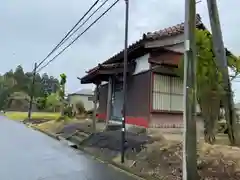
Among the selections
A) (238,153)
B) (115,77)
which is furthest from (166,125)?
(238,153)

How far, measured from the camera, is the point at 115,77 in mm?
20547

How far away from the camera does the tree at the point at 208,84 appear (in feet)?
35.2

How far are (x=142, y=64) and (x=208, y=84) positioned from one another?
6.76m

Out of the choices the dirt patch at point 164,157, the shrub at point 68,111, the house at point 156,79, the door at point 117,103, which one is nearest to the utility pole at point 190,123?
the dirt patch at point 164,157

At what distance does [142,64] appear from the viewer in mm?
17234

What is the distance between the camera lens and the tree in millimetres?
10742

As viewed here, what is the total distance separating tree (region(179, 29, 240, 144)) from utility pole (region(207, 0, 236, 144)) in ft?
1.23

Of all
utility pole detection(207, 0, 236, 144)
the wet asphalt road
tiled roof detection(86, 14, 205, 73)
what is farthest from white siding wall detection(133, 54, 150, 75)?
utility pole detection(207, 0, 236, 144)

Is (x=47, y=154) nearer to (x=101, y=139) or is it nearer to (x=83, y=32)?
(x=101, y=139)

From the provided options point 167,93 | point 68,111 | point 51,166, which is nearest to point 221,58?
point 51,166

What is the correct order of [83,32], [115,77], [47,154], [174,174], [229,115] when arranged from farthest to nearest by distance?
1. [115,77]
2. [83,32]
3. [47,154]
4. [229,115]
5. [174,174]

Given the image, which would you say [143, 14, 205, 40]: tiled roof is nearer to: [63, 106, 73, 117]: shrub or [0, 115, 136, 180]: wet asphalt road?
[0, 115, 136, 180]: wet asphalt road

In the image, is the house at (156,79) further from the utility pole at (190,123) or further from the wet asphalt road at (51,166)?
the utility pole at (190,123)

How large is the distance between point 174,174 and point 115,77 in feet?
40.1
